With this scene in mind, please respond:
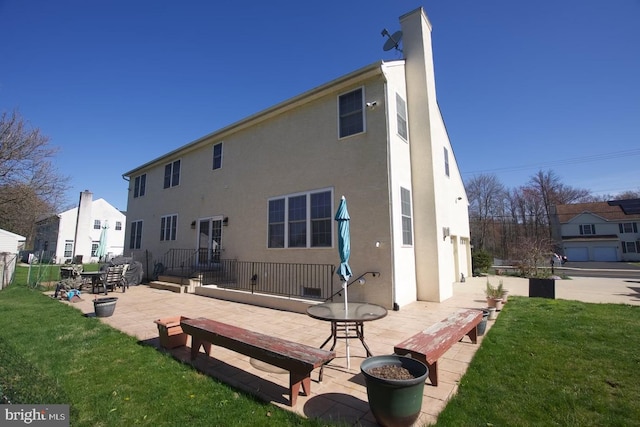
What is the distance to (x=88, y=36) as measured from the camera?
853cm

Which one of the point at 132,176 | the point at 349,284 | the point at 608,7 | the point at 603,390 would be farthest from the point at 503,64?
the point at 132,176

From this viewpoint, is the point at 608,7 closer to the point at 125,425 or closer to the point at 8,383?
the point at 125,425

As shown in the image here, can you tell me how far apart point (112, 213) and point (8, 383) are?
40.5 m

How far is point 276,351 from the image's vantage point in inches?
119

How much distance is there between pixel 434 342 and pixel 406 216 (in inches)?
219

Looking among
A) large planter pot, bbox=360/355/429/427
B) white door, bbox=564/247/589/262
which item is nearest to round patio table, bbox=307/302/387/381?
large planter pot, bbox=360/355/429/427

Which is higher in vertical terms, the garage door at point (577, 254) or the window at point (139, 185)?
the window at point (139, 185)

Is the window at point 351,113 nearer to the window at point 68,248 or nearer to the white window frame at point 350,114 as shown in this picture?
the white window frame at point 350,114

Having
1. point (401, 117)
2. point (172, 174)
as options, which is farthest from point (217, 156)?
point (401, 117)

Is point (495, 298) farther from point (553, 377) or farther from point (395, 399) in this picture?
point (395, 399)

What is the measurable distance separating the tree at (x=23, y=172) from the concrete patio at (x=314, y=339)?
14680mm

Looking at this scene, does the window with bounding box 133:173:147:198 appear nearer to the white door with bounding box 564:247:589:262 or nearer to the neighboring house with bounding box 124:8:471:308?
the neighboring house with bounding box 124:8:471:308

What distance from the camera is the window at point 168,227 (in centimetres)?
1471

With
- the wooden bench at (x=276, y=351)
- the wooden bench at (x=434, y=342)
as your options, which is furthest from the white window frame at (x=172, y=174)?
the wooden bench at (x=434, y=342)
